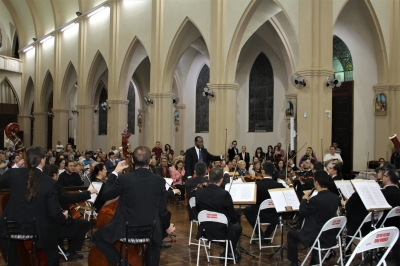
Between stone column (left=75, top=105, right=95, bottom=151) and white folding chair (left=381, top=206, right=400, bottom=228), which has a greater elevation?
stone column (left=75, top=105, right=95, bottom=151)

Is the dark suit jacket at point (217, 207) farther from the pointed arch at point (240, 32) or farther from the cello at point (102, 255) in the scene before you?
the pointed arch at point (240, 32)

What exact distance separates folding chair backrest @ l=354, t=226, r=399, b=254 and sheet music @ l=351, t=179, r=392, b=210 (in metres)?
1.41

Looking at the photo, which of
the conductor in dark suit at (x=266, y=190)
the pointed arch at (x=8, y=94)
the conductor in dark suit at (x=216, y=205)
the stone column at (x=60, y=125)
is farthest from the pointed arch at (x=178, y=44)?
the pointed arch at (x=8, y=94)

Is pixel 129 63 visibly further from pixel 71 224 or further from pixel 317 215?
pixel 317 215

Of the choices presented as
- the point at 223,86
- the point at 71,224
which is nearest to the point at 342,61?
the point at 223,86

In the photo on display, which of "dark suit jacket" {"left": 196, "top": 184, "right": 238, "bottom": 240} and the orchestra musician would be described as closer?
the orchestra musician

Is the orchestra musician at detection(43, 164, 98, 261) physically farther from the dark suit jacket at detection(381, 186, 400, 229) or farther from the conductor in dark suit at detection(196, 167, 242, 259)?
the dark suit jacket at detection(381, 186, 400, 229)

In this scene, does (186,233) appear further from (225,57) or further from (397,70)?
(397,70)

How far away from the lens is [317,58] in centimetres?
1311

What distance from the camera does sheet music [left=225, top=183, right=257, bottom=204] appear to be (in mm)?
6574

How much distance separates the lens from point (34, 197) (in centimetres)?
464

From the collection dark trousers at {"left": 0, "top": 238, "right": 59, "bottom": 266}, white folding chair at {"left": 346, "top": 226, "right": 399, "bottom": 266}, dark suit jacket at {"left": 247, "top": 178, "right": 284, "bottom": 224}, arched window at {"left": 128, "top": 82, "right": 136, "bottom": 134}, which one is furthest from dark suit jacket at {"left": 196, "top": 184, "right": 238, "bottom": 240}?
arched window at {"left": 128, "top": 82, "right": 136, "bottom": 134}

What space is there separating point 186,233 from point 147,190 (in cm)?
441

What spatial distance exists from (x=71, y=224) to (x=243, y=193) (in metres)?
2.54
